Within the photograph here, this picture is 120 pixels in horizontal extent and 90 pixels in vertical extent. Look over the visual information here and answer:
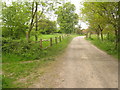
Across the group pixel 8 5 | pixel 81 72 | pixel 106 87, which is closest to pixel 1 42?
pixel 8 5

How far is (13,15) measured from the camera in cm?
995

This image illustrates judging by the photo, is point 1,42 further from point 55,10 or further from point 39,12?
point 55,10

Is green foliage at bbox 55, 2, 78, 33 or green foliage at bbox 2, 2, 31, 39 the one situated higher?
green foliage at bbox 55, 2, 78, 33

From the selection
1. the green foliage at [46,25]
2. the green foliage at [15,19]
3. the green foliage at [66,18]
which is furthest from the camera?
the green foliage at [66,18]

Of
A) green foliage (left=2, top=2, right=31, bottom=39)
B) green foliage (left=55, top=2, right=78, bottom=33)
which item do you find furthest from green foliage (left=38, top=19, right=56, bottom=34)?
green foliage (left=55, top=2, right=78, bottom=33)

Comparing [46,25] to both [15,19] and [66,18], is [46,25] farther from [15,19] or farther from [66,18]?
[66,18]

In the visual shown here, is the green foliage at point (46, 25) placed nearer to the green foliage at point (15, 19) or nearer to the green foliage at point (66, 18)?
the green foliage at point (15, 19)

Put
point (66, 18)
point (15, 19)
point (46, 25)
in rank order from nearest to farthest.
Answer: point (15, 19), point (46, 25), point (66, 18)

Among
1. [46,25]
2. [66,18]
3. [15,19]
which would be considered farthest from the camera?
[66,18]

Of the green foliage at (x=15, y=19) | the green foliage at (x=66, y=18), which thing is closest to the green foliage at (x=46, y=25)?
the green foliage at (x=15, y=19)

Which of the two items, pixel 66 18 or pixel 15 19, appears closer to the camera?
pixel 15 19

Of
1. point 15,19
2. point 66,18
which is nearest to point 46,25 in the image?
point 15,19

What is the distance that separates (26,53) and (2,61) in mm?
1834

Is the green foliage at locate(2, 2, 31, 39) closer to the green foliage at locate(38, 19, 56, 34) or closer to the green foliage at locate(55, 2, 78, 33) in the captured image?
the green foliage at locate(38, 19, 56, 34)
